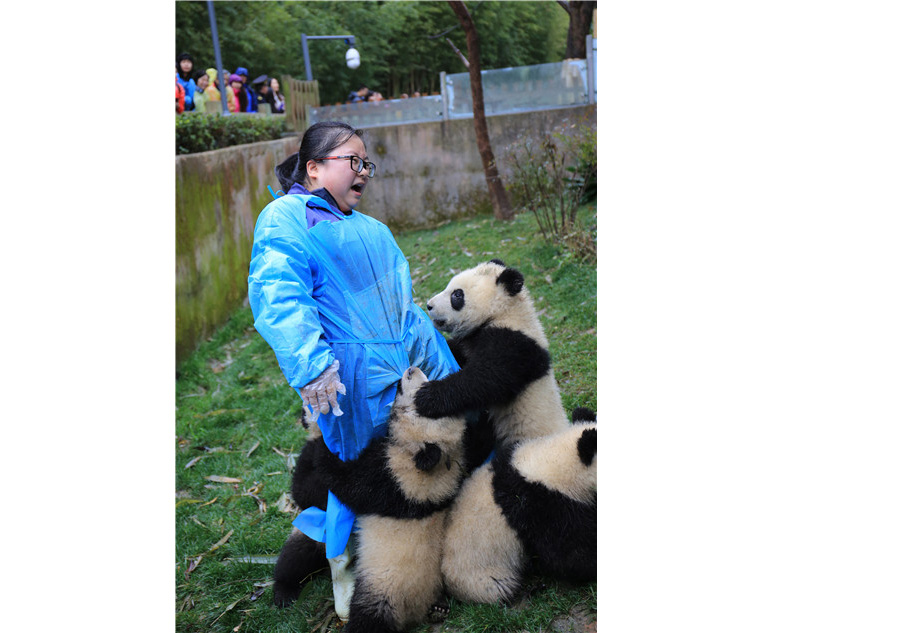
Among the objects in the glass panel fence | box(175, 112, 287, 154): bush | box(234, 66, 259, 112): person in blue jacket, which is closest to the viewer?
box(175, 112, 287, 154): bush

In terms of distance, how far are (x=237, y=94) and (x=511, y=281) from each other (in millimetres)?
10838

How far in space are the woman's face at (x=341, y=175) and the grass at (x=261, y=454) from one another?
1.44 metres

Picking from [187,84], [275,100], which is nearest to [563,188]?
[187,84]

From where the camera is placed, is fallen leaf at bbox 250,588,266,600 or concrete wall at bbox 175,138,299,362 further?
concrete wall at bbox 175,138,299,362

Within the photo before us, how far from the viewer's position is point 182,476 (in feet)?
12.7

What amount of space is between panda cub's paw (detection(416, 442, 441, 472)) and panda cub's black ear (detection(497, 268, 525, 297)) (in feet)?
2.26

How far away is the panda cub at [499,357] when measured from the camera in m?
2.34

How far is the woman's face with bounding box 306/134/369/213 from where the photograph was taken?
2.31 m

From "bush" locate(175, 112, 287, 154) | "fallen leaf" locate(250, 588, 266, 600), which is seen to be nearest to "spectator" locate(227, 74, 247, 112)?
"bush" locate(175, 112, 287, 154)

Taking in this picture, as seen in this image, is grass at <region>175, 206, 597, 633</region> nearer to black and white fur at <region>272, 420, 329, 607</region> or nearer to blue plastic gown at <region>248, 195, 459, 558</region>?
black and white fur at <region>272, 420, 329, 607</region>

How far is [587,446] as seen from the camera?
2.16 metres

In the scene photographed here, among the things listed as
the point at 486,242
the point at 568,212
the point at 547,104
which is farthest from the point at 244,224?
the point at 547,104

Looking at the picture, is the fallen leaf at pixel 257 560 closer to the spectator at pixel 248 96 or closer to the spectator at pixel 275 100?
the spectator at pixel 248 96

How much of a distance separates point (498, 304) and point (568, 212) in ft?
11.9
